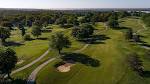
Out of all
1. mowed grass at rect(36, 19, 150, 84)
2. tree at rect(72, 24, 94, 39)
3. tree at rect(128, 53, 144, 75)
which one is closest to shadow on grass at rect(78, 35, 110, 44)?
tree at rect(72, 24, 94, 39)

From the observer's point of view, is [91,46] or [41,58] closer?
[41,58]

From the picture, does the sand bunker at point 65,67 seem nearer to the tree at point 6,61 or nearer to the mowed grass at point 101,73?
the mowed grass at point 101,73

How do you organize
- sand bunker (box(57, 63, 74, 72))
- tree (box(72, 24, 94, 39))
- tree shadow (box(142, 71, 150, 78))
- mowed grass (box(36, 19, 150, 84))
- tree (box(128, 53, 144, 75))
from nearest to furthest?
mowed grass (box(36, 19, 150, 84)), tree shadow (box(142, 71, 150, 78)), tree (box(128, 53, 144, 75)), sand bunker (box(57, 63, 74, 72)), tree (box(72, 24, 94, 39))

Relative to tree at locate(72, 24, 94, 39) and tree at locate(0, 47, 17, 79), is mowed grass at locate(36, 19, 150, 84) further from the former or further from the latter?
tree at locate(72, 24, 94, 39)

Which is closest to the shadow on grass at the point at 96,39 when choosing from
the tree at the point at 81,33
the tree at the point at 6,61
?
the tree at the point at 81,33

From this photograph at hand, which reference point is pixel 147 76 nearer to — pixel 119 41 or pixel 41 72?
pixel 41 72

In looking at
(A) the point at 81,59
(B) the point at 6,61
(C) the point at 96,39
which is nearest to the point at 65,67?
(A) the point at 81,59

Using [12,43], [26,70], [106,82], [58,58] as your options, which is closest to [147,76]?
[106,82]

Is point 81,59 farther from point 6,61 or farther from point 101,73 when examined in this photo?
point 6,61

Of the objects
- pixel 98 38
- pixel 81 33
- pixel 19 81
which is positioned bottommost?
pixel 19 81
